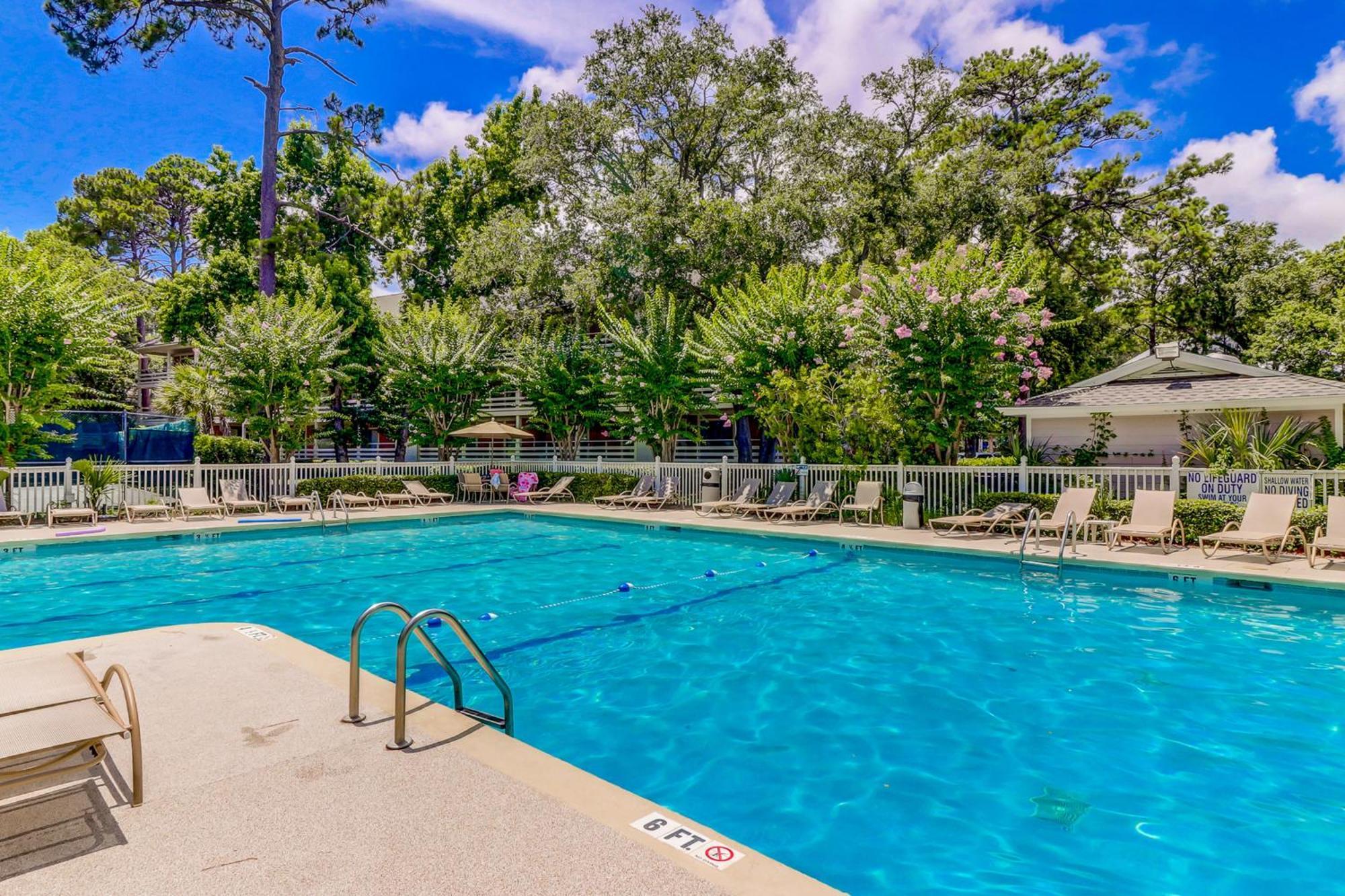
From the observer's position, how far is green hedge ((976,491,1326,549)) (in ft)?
34.0

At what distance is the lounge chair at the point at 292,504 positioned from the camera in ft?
56.4

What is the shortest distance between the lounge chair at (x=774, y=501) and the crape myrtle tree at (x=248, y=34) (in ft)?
61.5

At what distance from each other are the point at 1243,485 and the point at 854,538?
5984mm

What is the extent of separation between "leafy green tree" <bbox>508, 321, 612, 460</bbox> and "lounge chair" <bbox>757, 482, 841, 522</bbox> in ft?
26.3

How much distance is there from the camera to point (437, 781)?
3398mm

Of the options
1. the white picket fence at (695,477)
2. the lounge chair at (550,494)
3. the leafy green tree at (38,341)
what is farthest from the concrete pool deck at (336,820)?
the lounge chair at (550,494)

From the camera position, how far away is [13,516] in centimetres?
1401

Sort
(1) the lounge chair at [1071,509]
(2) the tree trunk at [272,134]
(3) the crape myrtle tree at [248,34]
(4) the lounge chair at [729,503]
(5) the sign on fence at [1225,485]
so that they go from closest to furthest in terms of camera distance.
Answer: (5) the sign on fence at [1225,485], (1) the lounge chair at [1071,509], (4) the lounge chair at [729,503], (3) the crape myrtle tree at [248,34], (2) the tree trunk at [272,134]

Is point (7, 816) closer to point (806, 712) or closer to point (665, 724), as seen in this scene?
point (665, 724)

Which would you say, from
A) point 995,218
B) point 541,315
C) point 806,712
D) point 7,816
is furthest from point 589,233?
point 7,816

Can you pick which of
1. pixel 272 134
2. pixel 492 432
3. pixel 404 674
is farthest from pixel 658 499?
pixel 272 134

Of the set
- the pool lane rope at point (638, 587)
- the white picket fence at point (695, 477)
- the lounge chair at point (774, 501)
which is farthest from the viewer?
the lounge chair at point (774, 501)

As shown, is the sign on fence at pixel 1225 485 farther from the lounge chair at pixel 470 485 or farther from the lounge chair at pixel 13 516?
the lounge chair at pixel 13 516

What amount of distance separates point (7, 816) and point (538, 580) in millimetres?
7377
